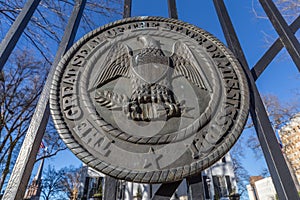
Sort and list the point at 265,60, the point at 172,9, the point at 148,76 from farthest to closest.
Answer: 1. the point at 172,9
2. the point at 265,60
3. the point at 148,76

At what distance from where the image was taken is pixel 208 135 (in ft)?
3.72

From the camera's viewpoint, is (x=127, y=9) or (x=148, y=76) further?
(x=127, y=9)

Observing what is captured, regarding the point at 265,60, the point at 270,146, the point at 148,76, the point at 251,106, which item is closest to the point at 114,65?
the point at 148,76

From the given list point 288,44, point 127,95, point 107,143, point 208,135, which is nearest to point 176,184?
point 208,135

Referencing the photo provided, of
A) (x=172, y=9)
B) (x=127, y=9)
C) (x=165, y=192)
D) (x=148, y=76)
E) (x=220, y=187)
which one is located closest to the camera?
(x=165, y=192)

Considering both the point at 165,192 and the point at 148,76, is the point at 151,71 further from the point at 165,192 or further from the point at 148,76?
the point at 165,192

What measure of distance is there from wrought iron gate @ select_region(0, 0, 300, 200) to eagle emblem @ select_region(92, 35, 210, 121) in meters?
0.46

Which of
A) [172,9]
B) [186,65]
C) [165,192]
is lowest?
[165,192]

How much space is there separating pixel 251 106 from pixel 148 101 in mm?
896

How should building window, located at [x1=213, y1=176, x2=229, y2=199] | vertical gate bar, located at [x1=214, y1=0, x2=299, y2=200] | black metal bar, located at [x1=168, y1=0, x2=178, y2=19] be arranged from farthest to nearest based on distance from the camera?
building window, located at [x1=213, y1=176, x2=229, y2=199] < black metal bar, located at [x1=168, y1=0, x2=178, y2=19] < vertical gate bar, located at [x1=214, y1=0, x2=299, y2=200]

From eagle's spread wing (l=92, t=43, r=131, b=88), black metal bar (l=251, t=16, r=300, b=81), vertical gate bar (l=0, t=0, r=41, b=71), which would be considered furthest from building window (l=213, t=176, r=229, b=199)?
vertical gate bar (l=0, t=0, r=41, b=71)

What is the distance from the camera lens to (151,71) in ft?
4.49

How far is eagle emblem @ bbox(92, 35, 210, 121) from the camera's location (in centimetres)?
120

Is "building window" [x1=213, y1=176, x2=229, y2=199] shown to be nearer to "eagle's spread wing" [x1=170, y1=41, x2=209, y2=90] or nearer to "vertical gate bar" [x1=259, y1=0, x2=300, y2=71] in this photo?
"vertical gate bar" [x1=259, y1=0, x2=300, y2=71]
